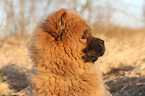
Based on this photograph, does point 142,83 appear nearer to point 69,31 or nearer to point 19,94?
point 69,31

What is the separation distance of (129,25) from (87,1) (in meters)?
5.33

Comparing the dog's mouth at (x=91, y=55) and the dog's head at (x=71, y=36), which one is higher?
the dog's head at (x=71, y=36)

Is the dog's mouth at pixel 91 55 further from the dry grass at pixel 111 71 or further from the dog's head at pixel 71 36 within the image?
the dry grass at pixel 111 71

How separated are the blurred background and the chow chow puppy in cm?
44

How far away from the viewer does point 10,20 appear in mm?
8617

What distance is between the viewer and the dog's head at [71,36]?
2604 mm

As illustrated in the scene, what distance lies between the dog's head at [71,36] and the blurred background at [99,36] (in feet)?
1.68

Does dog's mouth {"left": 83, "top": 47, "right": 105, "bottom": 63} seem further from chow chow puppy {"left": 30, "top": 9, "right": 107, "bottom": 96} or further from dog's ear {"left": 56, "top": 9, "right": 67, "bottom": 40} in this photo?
dog's ear {"left": 56, "top": 9, "right": 67, "bottom": 40}

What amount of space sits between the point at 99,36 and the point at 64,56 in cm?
422

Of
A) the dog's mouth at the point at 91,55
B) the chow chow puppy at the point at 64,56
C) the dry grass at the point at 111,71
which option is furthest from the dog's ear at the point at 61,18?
the dry grass at the point at 111,71

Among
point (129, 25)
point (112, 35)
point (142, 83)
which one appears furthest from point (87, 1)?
point (142, 83)

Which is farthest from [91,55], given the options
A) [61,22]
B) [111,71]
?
[111,71]

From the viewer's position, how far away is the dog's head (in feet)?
8.54

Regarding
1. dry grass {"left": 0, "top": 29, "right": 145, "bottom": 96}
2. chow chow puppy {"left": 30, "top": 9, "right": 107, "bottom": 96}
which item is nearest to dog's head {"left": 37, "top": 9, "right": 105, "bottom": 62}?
chow chow puppy {"left": 30, "top": 9, "right": 107, "bottom": 96}
